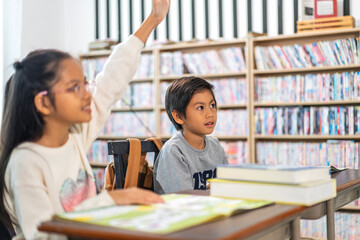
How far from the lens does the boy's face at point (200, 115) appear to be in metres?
2.30

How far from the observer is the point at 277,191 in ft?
4.00

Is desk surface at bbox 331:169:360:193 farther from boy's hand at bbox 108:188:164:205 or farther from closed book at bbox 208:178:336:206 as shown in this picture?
boy's hand at bbox 108:188:164:205

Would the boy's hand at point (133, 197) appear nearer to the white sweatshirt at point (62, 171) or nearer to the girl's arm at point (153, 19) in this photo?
the white sweatshirt at point (62, 171)

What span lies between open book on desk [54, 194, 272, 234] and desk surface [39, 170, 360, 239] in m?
0.02

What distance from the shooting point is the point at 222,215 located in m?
1.03

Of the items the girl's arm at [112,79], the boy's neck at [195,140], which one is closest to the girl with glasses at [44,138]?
the girl's arm at [112,79]

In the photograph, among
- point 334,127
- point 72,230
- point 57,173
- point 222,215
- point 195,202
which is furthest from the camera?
point 334,127

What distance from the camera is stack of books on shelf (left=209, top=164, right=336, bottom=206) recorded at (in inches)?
47.0

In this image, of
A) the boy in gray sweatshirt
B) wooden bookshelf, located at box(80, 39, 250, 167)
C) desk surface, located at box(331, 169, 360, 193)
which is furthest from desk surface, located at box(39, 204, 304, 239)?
wooden bookshelf, located at box(80, 39, 250, 167)

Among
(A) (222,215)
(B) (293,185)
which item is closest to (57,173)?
(A) (222,215)

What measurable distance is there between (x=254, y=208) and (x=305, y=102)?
322 centimetres

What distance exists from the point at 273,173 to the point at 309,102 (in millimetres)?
3092

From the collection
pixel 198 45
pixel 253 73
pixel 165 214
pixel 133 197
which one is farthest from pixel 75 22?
pixel 165 214

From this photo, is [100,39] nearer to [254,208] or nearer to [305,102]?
[305,102]
